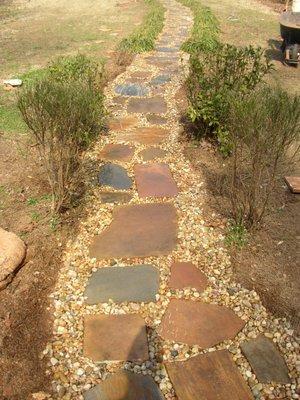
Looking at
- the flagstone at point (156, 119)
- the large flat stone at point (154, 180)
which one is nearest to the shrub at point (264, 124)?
the large flat stone at point (154, 180)

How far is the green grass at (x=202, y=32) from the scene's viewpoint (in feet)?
31.0

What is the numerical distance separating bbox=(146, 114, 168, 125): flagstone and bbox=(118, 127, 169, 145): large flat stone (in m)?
0.22

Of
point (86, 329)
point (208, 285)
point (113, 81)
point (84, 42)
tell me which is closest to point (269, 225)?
point (208, 285)

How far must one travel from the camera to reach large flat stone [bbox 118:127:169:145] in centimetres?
587

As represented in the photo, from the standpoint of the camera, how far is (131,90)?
763cm

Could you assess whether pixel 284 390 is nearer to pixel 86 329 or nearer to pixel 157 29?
pixel 86 329

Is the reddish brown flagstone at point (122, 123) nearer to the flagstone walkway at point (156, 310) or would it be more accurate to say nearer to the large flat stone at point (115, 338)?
the flagstone walkway at point (156, 310)

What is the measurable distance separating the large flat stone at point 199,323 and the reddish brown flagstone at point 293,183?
2.06 meters

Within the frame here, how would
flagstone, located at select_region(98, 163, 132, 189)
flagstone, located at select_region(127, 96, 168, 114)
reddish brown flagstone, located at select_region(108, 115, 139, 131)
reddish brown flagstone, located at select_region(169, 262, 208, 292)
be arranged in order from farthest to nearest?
flagstone, located at select_region(127, 96, 168, 114) → reddish brown flagstone, located at select_region(108, 115, 139, 131) → flagstone, located at select_region(98, 163, 132, 189) → reddish brown flagstone, located at select_region(169, 262, 208, 292)

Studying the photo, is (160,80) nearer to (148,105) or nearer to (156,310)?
(148,105)

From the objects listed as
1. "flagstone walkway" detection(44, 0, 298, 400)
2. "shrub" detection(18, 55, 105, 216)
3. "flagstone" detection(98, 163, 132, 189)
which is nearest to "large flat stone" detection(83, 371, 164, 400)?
"flagstone walkway" detection(44, 0, 298, 400)

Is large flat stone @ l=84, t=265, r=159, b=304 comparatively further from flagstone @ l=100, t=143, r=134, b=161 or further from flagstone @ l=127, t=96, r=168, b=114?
flagstone @ l=127, t=96, r=168, b=114

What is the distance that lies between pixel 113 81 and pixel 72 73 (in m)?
1.85

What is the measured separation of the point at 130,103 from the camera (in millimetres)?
7102
